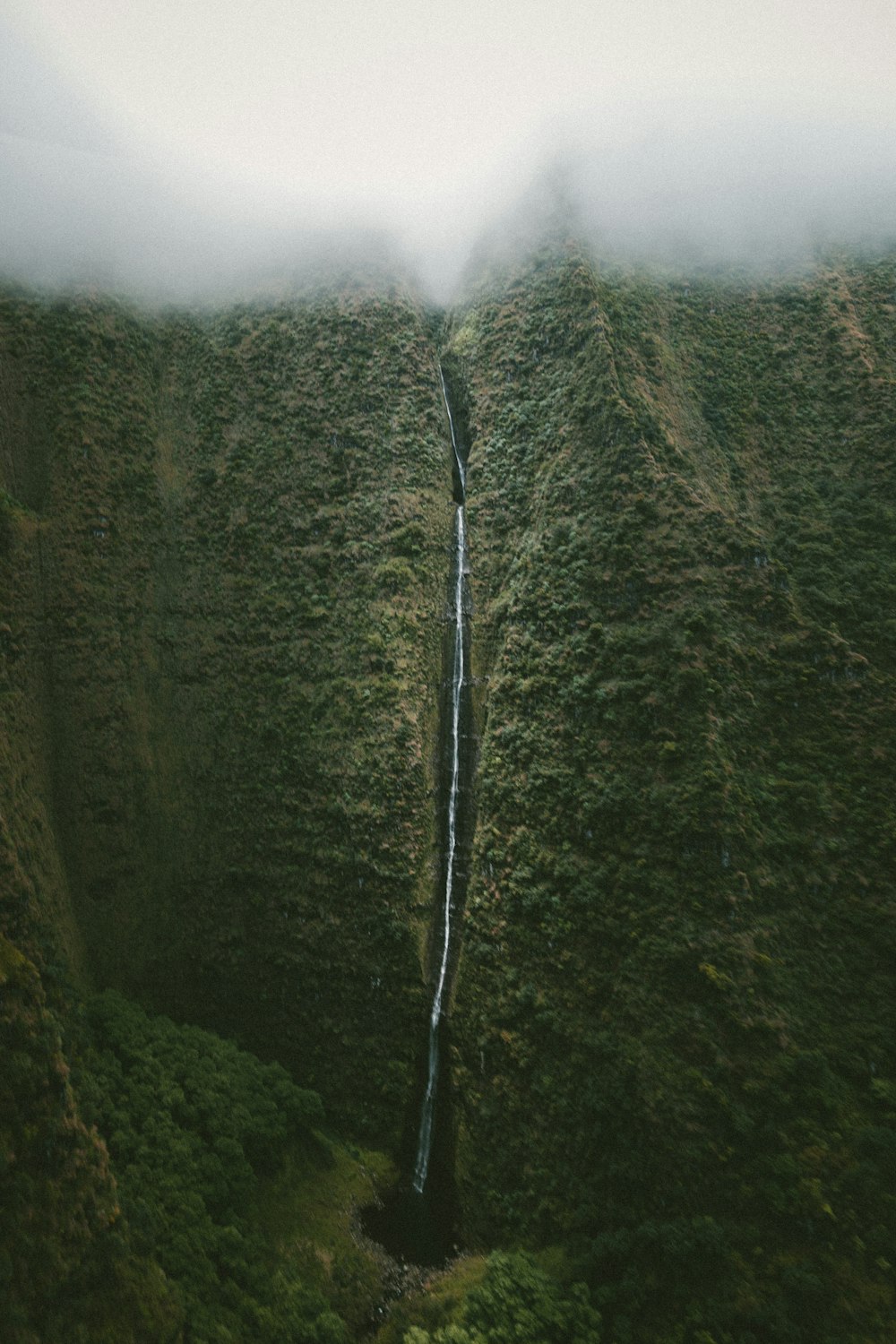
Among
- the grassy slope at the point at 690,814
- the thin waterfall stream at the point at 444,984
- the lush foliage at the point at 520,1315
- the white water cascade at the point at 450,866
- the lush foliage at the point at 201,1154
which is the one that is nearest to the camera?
the lush foliage at the point at 201,1154

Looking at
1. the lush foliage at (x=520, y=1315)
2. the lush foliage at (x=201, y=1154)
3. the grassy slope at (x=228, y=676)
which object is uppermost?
the grassy slope at (x=228, y=676)

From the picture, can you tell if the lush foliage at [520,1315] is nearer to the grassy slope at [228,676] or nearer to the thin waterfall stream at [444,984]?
the thin waterfall stream at [444,984]

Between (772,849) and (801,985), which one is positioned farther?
(772,849)

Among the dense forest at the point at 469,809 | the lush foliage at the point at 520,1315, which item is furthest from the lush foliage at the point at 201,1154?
the lush foliage at the point at 520,1315

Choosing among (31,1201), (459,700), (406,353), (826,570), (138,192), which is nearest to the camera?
(31,1201)

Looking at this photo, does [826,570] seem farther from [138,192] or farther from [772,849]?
[138,192]

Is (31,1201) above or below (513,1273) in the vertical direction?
above

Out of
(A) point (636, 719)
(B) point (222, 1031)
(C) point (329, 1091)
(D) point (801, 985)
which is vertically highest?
(A) point (636, 719)

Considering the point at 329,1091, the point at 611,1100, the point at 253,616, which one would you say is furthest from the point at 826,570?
the point at 329,1091
